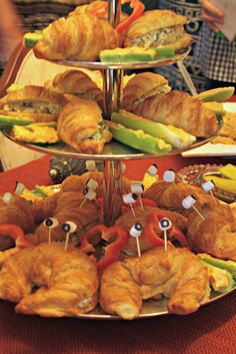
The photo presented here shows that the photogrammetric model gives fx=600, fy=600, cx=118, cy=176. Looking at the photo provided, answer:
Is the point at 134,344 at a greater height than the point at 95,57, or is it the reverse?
the point at 95,57

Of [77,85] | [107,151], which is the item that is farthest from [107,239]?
[77,85]

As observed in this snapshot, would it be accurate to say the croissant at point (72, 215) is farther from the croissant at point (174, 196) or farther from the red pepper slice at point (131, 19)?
the red pepper slice at point (131, 19)

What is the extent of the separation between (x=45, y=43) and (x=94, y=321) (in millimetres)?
497

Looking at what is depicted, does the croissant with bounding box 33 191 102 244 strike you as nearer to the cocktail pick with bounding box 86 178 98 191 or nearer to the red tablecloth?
the cocktail pick with bounding box 86 178 98 191

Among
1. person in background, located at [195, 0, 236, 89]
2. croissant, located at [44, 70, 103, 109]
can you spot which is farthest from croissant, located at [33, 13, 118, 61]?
person in background, located at [195, 0, 236, 89]

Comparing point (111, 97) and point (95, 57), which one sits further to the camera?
point (111, 97)

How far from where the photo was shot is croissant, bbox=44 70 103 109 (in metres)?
1.15

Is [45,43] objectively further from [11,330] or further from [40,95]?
[11,330]

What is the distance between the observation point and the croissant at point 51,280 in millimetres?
971

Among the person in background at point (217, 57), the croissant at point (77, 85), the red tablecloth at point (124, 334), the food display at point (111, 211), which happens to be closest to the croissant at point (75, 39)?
the food display at point (111, 211)

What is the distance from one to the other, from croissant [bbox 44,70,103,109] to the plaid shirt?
2043 mm

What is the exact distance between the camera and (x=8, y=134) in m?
1.08

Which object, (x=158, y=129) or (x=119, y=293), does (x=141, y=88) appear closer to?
(x=158, y=129)

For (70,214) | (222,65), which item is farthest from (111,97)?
(222,65)
